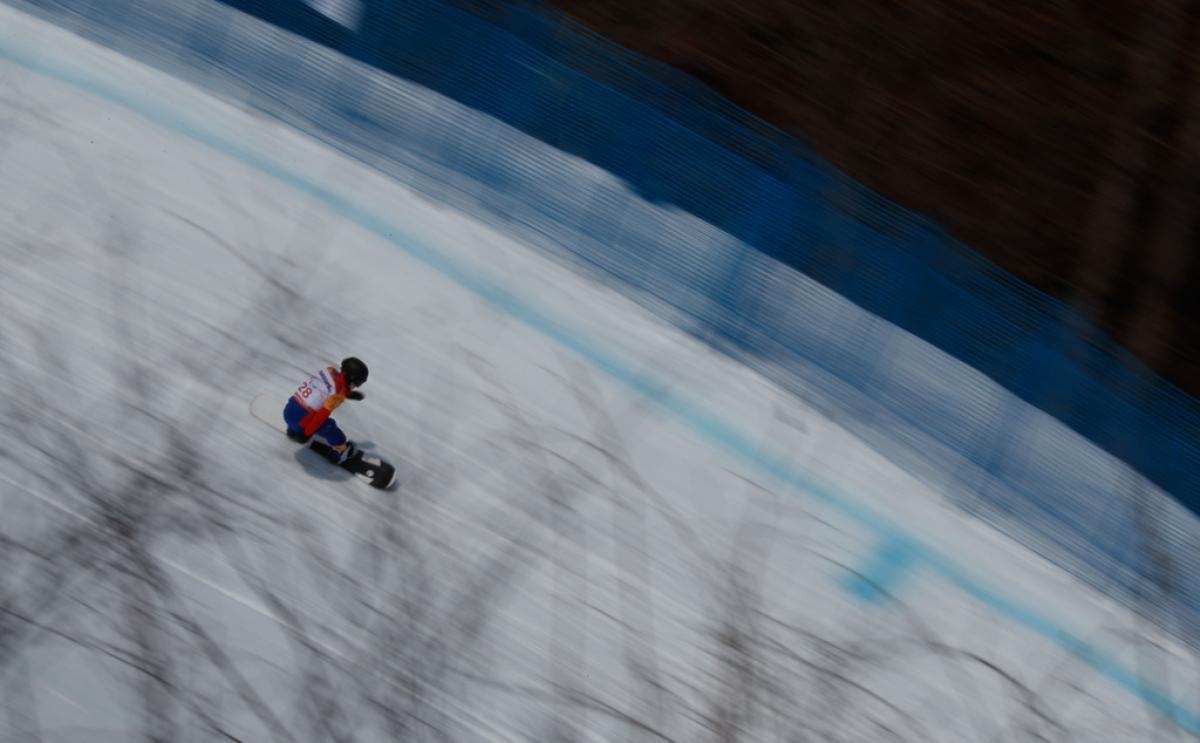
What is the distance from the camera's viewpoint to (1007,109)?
8219mm

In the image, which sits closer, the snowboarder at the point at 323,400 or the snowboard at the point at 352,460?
Answer: the snowboarder at the point at 323,400

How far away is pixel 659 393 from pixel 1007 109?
3.94m

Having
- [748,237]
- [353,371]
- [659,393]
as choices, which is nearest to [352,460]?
[353,371]

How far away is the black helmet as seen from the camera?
18.9 feet

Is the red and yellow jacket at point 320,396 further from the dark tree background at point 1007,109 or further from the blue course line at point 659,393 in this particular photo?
the dark tree background at point 1007,109

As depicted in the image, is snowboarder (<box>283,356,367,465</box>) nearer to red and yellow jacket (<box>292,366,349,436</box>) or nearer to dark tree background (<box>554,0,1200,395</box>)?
red and yellow jacket (<box>292,366,349,436</box>)

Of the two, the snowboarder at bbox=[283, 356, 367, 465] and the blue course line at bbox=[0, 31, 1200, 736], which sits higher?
the blue course line at bbox=[0, 31, 1200, 736]

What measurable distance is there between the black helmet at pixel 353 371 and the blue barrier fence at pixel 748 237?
215 centimetres

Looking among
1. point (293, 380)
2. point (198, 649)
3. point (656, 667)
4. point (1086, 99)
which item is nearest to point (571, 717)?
point (656, 667)

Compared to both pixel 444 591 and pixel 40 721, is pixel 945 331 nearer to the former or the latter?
pixel 444 591

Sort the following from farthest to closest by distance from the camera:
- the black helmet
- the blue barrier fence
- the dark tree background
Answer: the dark tree background → the blue barrier fence → the black helmet

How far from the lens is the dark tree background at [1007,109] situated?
788 centimetres

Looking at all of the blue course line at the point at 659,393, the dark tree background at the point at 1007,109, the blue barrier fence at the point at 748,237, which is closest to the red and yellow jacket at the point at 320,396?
the blue course line at the point at 659,393

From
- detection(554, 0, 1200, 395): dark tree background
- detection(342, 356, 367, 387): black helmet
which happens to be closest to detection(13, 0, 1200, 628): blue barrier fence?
detection(554, 0, 1200, 395): dark tree background
